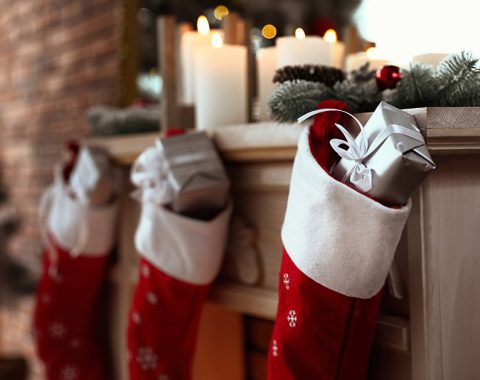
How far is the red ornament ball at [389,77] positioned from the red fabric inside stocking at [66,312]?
1.01 m

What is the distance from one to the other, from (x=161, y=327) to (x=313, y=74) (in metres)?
0.60

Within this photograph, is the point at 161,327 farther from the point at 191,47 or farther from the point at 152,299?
the point at 191,47

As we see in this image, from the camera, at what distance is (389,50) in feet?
4.19

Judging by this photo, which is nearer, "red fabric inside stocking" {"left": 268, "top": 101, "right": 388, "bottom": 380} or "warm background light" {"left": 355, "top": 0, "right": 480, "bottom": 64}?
"red fabric inside stocking" {"left": 268, "top": 101, "right": 388, "bottom": 380}

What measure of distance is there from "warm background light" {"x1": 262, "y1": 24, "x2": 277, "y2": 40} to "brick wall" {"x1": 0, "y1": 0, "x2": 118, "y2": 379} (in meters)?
0.58

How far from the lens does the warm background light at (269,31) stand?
58.4 inches

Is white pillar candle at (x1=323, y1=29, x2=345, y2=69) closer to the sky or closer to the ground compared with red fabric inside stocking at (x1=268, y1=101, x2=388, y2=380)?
closer to the sky

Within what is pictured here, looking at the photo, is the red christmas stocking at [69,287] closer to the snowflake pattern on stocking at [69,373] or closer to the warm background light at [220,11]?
the snowflake pattern on stocking at [69,373]

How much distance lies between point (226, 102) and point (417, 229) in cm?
54

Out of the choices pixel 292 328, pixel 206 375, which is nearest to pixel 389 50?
pixel 292 328

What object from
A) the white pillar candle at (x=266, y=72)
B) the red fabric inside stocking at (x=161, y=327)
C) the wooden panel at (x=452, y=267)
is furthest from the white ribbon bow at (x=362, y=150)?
the red fabric inside stocking at (x=161, y=327)

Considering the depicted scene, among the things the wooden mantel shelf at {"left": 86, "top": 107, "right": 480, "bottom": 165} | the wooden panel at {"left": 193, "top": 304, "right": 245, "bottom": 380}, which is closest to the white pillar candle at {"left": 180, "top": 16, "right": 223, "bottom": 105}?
the wooden mantel shelf at {"left": 86, "top": 107, "right": 480, "bottom": 165}

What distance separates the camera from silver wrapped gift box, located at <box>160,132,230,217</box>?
114cm

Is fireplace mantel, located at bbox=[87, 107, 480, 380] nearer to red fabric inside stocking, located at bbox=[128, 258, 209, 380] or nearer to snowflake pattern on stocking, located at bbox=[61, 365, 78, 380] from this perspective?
red fabric inside stocking, located at bbox=[128, 258, 209, 380]
